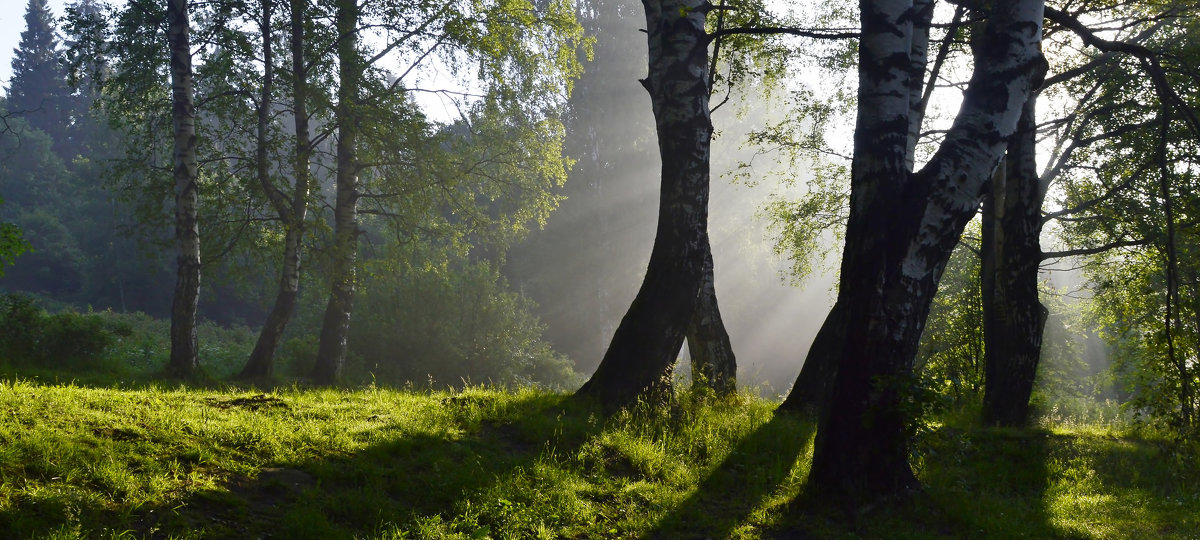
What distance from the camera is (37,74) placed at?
235ft

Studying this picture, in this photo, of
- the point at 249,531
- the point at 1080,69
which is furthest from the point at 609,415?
the point at 1080,69

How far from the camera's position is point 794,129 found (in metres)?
18.6

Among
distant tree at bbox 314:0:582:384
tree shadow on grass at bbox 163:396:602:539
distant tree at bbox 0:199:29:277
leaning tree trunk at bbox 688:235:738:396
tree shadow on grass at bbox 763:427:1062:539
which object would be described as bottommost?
tree shadow on grass at bbox 763:427:1062:539

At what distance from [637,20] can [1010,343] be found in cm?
3395

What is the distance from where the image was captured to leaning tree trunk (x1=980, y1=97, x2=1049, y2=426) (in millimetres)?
11305

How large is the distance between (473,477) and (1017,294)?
9.50m

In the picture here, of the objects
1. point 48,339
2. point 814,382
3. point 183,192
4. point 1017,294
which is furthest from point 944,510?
point 48,339

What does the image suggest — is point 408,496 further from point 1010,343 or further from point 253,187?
point 253,187

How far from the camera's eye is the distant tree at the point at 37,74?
Answer: 68875mm

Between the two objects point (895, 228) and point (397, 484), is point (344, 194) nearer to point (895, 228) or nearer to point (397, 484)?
point (397, 484)

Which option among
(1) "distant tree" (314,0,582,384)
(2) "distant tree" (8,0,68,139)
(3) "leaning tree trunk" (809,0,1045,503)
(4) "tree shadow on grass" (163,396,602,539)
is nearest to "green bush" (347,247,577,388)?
(1) "distant tree" (314,0,582,384)

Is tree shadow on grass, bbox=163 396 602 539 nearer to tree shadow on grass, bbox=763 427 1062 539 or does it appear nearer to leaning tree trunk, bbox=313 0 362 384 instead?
tree shadow on grass, bbox=763 427 1062 539

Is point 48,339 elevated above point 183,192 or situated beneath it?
situated beneath

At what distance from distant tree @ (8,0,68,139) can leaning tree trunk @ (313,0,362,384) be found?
2629 inches
